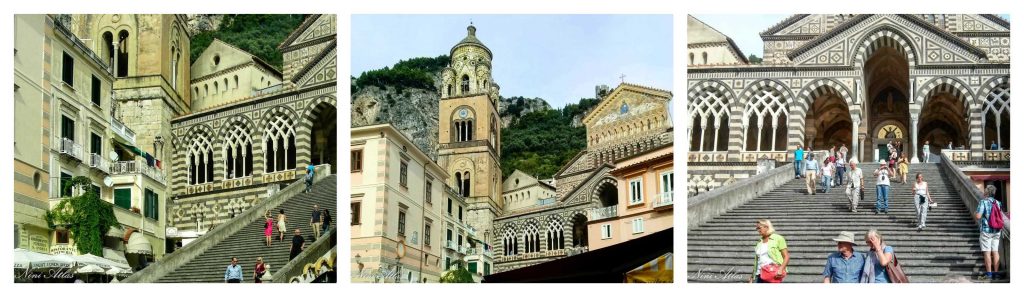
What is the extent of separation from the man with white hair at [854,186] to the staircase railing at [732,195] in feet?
3.89

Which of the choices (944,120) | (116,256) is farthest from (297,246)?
(944,120)

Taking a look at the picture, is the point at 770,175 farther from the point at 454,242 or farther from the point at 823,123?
the point at 454,242

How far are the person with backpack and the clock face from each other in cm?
324

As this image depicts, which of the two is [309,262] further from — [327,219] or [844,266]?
[844,266]

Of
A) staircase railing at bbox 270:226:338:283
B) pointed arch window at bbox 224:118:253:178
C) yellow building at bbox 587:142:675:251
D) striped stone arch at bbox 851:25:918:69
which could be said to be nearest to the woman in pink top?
staircase railing at bbox 270:226:338:283

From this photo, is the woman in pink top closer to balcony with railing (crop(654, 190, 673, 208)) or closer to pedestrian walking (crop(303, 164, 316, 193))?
pedestrian walking (crop(303, 164, 316, 193))

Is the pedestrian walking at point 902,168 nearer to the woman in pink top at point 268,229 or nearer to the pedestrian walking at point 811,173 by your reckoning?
the pedestrian walking at point 811,173

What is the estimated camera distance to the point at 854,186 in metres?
18.6

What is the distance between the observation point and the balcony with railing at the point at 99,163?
20266mm
